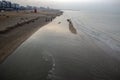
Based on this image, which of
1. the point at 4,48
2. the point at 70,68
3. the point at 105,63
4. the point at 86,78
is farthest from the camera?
the point at 4,48

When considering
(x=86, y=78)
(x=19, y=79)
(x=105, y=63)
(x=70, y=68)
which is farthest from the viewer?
Answer: (x=105, y=63)

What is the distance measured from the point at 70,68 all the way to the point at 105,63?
399 centimetres

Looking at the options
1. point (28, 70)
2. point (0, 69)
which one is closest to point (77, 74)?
point (28, 70)

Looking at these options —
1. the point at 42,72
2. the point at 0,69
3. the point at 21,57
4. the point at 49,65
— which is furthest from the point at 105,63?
the point at 0,69

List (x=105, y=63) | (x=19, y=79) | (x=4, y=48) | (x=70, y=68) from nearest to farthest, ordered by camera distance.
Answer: (x=19, y=79)
(x=70, y=68)
(x=105, y=63)
(x=4, y=48)

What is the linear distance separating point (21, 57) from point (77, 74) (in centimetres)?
599

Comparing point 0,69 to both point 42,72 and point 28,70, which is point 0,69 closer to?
point 28,70

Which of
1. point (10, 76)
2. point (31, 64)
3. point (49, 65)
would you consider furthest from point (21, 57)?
point (10, 76)

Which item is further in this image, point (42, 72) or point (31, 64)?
point (31, 64)

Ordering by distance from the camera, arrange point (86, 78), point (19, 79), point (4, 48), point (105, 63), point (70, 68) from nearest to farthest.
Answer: point (19, 79)
point (86, 78)
point (70, 68)
point (105, 63)
point (4, 48)

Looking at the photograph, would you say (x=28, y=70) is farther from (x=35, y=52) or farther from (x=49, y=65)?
(x=35, y=52)

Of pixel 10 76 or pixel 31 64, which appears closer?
pixel 10 76

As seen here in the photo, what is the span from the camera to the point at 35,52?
17781 millimetres

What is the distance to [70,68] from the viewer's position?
13461 millimetres
